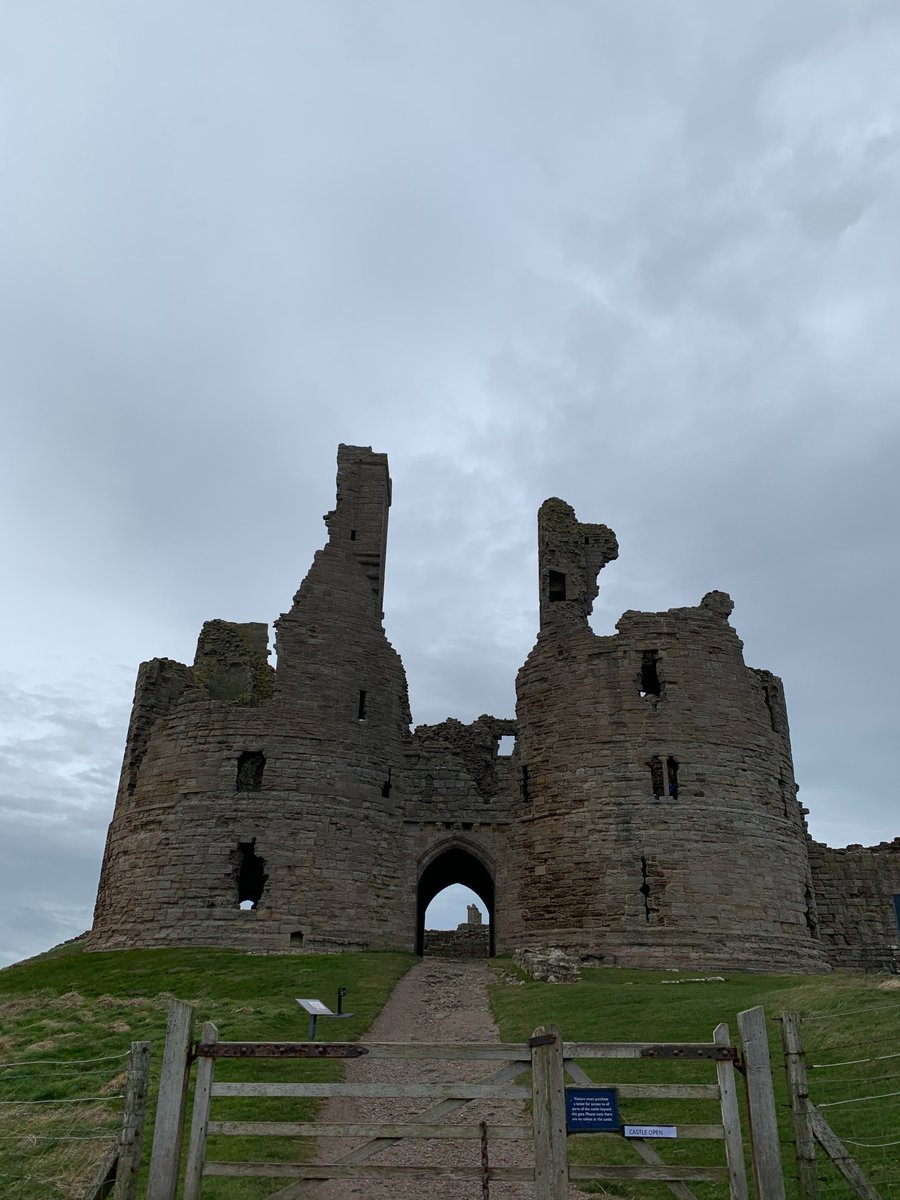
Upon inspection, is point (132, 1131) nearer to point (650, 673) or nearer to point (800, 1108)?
point (800, 1108)

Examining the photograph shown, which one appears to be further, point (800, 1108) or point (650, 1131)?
point (800, 1108)

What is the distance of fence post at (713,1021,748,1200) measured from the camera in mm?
6469

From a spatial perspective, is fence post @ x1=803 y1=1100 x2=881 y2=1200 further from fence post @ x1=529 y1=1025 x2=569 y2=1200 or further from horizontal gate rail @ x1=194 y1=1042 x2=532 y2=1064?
horizontal gate rail @ x1=194 y1=1042 x2=532 y2=1064

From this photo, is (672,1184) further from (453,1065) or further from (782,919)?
(782,919)

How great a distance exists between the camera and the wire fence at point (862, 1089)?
848cm

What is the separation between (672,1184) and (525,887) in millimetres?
20983

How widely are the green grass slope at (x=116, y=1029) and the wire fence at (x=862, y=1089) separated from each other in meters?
5.48

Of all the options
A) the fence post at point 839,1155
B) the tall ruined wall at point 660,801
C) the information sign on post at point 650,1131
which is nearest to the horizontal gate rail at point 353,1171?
the information sign on post at point 650,1131

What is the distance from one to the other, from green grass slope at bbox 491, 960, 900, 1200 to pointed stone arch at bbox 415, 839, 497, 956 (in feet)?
24.4

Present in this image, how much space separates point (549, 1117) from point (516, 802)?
22906mm

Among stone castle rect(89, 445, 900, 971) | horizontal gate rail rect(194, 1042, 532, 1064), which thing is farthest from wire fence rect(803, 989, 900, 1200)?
stone castle rect(89, 445, 900, 971)

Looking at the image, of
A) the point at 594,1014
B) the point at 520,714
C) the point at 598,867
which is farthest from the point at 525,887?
the point at 594,1014

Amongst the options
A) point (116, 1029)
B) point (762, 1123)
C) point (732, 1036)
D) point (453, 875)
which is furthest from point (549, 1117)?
point (453, 875)

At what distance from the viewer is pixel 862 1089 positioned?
407 inches
